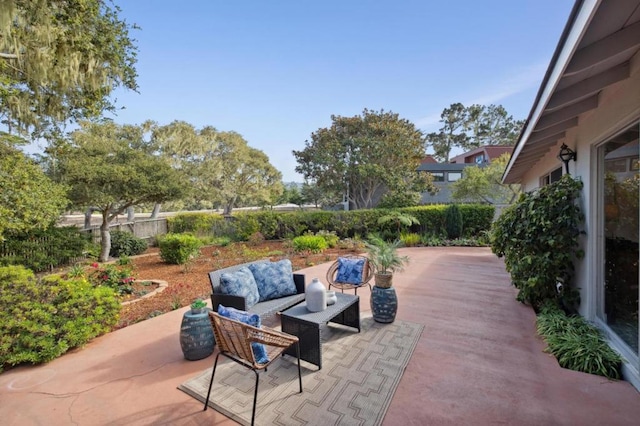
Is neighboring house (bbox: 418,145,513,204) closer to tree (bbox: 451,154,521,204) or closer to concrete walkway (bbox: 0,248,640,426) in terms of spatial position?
tree (bbox: 451,154,521,204)

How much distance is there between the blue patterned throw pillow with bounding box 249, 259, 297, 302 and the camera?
396cm

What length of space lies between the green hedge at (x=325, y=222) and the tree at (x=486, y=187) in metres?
4.80

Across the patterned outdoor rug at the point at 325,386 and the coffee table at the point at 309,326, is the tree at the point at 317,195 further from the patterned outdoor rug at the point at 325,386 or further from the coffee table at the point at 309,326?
the patterned outdoor rug at the point at 325,386

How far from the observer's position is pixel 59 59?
4.91 meters

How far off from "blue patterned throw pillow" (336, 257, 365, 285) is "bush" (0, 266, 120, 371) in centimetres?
334

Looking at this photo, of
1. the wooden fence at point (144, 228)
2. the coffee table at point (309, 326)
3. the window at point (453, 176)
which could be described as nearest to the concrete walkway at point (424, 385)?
the coffee table at point (309, 326)

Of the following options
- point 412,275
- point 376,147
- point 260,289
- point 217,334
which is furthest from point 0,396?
point 376,147

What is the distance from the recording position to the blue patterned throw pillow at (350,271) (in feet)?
15.3

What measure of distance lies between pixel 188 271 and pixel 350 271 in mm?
4641

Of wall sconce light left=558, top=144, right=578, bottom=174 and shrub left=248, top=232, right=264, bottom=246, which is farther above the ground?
wall sconce light left=558, top=144, right=578, bottom=174

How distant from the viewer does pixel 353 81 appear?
10.4 metres

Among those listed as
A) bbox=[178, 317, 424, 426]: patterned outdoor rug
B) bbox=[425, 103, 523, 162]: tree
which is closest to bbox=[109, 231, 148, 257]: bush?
bbox=[178, 317, 424, 426]: patterned outdoor rug

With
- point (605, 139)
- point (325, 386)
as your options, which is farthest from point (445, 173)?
point (325, 386)

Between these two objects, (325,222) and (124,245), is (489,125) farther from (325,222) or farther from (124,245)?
(124,245)
